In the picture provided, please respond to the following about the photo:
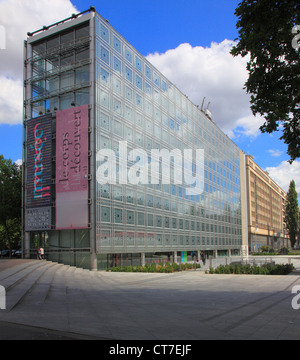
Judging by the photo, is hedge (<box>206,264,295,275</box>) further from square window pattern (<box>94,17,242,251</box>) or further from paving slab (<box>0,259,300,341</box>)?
square window pattern (<box>94,17,242,251</box>)

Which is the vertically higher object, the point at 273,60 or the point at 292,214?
the point at 273,60

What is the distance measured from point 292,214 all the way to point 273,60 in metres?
116

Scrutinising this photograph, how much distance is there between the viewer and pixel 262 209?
117688 mm

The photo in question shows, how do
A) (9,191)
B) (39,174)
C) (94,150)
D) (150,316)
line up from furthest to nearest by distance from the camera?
(9,191) → (39,174) → (94,150) → (150,316)

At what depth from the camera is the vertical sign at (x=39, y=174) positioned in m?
36.5

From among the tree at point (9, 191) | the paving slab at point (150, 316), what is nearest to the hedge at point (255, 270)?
the paving slab at point (150, 316)

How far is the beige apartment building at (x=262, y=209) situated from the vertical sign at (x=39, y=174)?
74201 millimetres

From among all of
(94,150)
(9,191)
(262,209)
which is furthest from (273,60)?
(262,209)

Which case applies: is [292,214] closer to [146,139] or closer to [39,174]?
[146,139]

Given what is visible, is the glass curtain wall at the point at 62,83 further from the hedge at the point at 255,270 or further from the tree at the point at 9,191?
the tree at the point at 9,191

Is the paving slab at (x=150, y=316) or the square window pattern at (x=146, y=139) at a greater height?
the square window pattern at (x=146, y=139)

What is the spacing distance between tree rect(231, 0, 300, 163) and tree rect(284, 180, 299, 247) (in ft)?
374
